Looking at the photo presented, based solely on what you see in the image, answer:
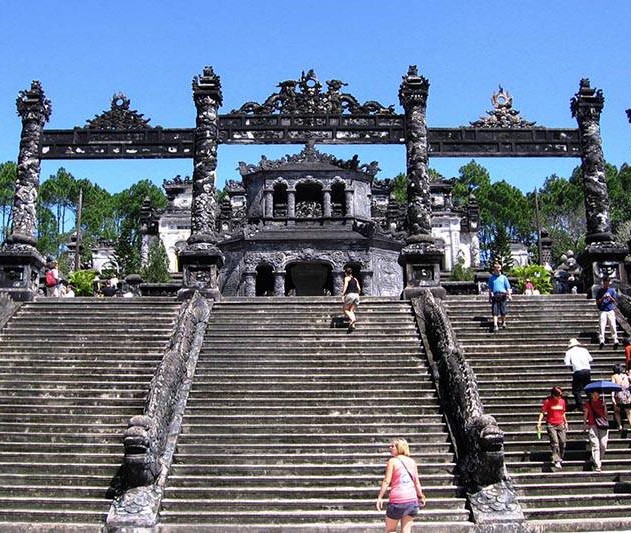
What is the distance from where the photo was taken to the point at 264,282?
101ft

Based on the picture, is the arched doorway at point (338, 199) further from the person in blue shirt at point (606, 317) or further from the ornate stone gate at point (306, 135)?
the person in blue shirt at point (606, 317)

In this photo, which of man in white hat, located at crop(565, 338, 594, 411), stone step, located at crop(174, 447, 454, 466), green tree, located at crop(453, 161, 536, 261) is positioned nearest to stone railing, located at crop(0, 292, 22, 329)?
stone step, located at crop(174, 447, 454, 466)

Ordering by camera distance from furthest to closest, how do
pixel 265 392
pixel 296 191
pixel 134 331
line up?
pixel 296 191
pixel 134 331
pixel 265 392

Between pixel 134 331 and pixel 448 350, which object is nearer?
pixel 448 350

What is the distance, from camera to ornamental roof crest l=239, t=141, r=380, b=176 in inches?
1352

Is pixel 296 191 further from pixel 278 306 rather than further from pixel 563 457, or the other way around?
pixel 563 457

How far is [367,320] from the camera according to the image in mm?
14805

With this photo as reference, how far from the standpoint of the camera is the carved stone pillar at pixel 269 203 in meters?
33.3

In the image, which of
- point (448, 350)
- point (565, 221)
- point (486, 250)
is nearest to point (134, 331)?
point (448, 350)

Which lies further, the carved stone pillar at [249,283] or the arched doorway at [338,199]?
the arched doorway at [338,199]

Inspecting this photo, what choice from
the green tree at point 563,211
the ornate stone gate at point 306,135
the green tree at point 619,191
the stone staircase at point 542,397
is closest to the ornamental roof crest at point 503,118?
the ornate stone gate at point 306,135

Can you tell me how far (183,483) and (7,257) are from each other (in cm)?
1012

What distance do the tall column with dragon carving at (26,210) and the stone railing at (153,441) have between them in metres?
6.37

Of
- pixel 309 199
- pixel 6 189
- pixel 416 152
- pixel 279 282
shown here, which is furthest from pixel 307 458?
pixel 6 189
